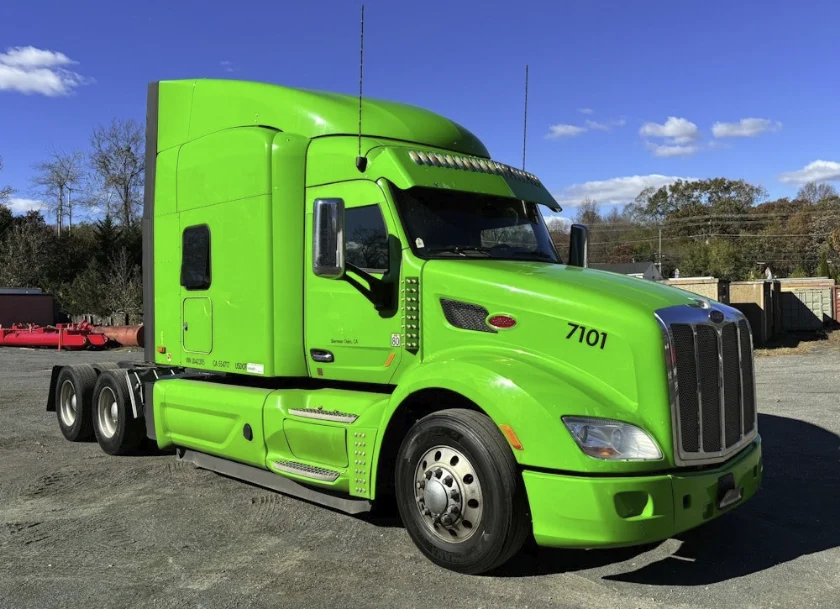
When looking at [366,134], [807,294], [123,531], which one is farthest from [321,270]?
[807,294]

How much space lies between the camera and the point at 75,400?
8.44m

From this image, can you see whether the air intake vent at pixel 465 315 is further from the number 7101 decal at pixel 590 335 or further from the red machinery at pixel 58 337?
the red machinery at pixel 58 337

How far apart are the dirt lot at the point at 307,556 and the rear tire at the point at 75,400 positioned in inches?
53.6

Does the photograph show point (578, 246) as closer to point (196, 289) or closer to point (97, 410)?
point (196, 289)

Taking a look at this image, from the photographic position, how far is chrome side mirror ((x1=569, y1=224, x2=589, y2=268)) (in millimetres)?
6281

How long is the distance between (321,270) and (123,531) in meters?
2.41

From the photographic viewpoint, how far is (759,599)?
3801 millimetres

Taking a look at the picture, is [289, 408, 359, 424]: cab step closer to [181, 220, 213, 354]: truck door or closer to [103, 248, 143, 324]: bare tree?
[181, 220, 213, 354]: truck door

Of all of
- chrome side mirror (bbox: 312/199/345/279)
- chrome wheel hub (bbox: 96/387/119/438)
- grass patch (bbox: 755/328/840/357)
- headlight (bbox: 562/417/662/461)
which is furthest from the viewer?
grass patch (bbox: 755/328/840/357)

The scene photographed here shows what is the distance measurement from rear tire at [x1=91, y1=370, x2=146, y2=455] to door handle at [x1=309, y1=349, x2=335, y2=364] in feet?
9.99

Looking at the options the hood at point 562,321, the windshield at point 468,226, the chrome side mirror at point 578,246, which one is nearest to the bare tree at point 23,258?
the chrome side mirror at point 578,246

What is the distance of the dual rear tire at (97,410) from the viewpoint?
24.5ft

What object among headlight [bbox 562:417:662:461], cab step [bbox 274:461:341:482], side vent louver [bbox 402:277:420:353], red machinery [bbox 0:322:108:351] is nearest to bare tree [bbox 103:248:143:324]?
red machinery [bbox 0:322:108:351]

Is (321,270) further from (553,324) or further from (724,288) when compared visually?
(724,288)
